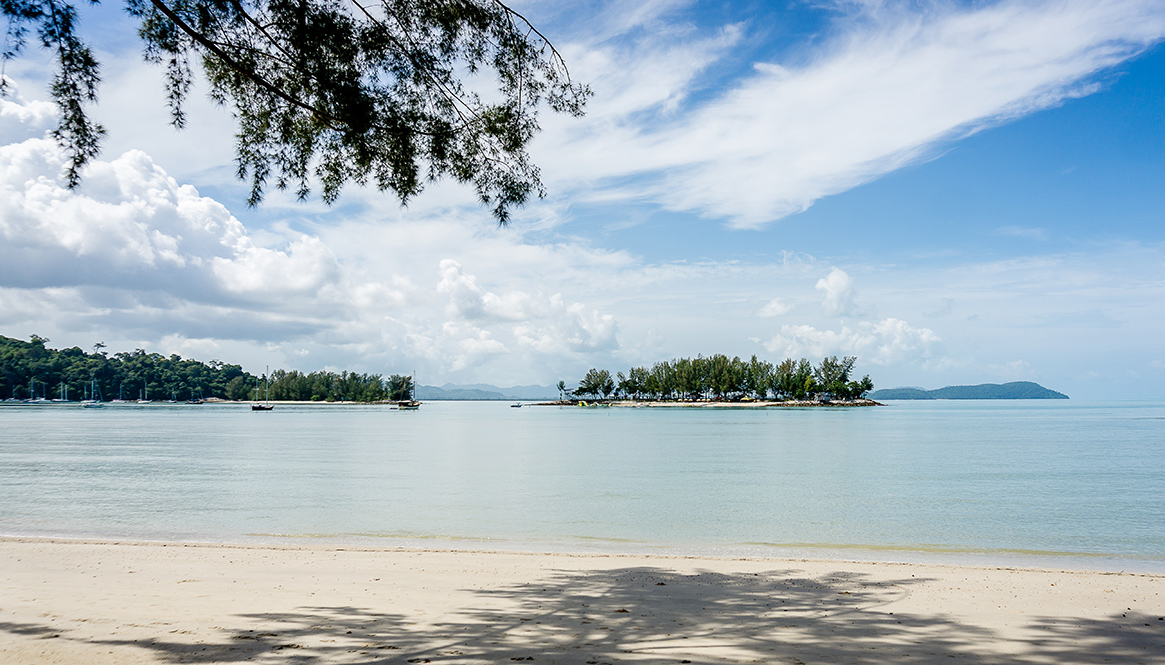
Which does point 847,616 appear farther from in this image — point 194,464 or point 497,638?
point 194,464

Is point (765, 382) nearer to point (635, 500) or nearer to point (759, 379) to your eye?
point (759, 379)

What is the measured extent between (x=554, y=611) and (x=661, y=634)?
5.54ft

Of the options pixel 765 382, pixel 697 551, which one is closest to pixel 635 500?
pixel 697 551

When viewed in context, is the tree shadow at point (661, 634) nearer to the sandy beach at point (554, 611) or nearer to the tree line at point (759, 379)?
the sandy beach at point (554, 611)

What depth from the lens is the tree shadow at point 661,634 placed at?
20.1 feet

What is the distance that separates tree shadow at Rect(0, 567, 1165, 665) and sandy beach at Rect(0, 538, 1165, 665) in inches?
1.2

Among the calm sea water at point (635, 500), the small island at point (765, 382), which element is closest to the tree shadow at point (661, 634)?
the calm sea water at point (635, 500)

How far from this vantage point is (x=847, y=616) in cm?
788

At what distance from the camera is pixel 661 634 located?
6.89 metres

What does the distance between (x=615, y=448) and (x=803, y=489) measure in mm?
25736

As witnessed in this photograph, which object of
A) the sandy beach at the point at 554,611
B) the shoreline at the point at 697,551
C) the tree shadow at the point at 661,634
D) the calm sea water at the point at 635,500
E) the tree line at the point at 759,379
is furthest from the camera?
the tree line at the point at 759,379

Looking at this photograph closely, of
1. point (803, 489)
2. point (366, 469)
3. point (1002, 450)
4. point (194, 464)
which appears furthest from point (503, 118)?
point (1002, 450)

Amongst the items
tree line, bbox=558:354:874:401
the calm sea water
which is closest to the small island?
tree line, bbox=558:354:874:401

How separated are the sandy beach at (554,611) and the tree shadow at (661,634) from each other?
0.03 metres
